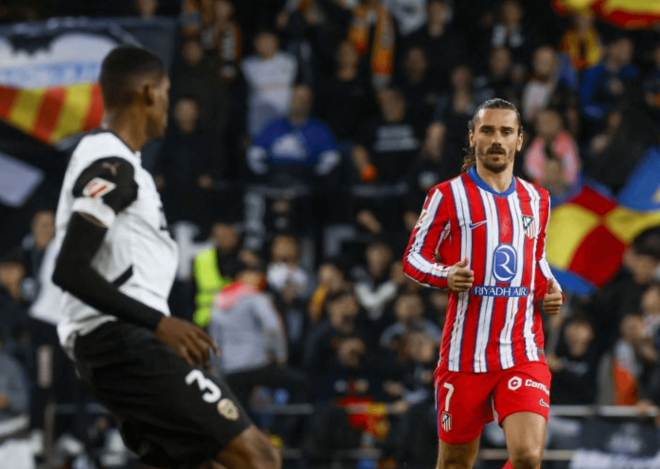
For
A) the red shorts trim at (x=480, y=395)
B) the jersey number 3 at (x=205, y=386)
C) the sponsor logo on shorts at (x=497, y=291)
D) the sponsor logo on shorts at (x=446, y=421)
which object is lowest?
the sponsor logo on shorts at (x=446, y=421)

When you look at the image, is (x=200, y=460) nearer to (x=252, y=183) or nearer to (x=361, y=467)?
(x=361, y=467)

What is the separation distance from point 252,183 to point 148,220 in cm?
911

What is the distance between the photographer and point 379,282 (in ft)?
41.0

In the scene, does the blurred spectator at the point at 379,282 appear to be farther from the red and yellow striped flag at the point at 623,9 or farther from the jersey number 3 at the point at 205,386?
the jersey number 3 at the point at 205,386

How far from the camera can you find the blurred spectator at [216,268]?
12484 mm

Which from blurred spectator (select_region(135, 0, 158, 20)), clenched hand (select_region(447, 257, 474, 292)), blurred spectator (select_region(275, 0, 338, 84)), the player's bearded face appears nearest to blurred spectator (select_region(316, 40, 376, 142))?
blurred spectator (select_region(275, 0, 338, 84))

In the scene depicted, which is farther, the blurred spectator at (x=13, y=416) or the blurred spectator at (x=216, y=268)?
the blurred spectator at (x=216, y=268)

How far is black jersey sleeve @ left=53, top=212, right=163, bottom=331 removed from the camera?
4.61 metres

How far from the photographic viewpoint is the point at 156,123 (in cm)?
516

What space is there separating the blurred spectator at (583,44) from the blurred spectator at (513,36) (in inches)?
17.3

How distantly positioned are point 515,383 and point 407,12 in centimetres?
950

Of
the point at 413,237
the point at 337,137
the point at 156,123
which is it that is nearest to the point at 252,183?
the point at 337,137

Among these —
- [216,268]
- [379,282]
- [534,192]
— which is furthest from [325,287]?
[534,192]

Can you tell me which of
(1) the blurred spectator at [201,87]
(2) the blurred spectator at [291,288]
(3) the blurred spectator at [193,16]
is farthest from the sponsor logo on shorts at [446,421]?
(3) the blurred spectator at [193,16]
